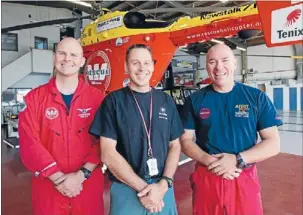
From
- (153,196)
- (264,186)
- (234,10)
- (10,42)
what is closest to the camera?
(153,196)

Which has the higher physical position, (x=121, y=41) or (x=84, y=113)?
(x=121, y=41)

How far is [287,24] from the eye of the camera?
953mm

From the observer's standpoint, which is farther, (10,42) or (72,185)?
(10,42)

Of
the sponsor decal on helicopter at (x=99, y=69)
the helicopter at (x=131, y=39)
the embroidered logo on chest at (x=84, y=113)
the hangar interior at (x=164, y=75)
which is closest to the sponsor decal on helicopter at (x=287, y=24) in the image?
the embroidered logo on chest at (x=84, y=113)

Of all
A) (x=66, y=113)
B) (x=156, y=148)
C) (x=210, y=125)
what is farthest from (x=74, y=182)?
(x=210, y=125)

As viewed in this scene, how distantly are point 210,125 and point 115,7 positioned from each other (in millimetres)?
10846

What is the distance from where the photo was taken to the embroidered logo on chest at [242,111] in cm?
164

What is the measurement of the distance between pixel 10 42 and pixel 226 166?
14648 millimetres

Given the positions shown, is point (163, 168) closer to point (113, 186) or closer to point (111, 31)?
point (113, 186)

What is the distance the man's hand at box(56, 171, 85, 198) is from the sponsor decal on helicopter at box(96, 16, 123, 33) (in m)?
3.00

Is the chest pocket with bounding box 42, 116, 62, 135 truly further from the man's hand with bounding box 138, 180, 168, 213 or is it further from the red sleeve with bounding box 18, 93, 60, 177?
the man's hand with bounding box 138, 180, 168, 213

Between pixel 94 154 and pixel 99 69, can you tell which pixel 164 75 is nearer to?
pixel 99 69

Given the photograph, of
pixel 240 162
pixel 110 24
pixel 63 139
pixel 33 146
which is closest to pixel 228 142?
pixel 240 162

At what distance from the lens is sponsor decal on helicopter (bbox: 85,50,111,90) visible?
4137mm
